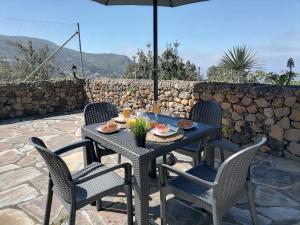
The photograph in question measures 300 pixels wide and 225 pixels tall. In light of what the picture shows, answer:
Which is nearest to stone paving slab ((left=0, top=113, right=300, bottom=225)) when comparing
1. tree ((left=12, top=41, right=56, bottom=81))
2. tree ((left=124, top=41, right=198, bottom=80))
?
tree ((left=12, top=41, right=56, bottom=81))

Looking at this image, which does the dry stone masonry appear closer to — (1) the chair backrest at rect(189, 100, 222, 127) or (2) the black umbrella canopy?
(1) the chair backrest at rect(189, 100, 222, 127)

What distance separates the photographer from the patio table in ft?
6.24

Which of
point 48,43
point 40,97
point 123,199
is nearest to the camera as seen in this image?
point 123,199

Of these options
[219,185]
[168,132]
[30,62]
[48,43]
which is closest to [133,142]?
[168,132]

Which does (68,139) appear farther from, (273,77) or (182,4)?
(273,77)

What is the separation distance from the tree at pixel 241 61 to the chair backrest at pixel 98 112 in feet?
15.9

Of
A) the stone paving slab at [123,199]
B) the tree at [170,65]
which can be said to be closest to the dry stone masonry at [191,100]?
the stone paving slab at [123,199]

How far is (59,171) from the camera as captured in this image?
1.78 m

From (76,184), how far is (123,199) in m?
1.02

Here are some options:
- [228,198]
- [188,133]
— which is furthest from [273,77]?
[228,198]

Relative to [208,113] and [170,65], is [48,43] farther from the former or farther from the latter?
[208,113]

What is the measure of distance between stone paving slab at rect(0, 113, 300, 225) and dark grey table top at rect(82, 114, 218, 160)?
0.70 m

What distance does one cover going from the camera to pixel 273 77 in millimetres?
5020

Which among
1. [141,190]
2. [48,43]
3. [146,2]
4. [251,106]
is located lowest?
[141,190]
